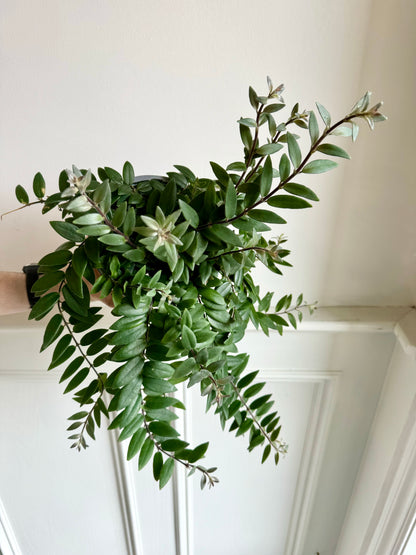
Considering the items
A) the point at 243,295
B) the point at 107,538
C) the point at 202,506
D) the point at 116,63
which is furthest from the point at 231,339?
the point at 107,538

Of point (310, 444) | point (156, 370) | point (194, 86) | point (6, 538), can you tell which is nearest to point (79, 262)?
point (156, 370)

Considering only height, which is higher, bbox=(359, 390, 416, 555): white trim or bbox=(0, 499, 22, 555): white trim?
bbox=(359, 390, 416, 555): white trim

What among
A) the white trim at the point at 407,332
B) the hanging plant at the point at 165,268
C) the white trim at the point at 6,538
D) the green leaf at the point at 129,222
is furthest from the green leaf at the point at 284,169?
the white trim at the point at 6,538

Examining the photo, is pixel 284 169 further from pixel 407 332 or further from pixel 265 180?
pixel 407 332

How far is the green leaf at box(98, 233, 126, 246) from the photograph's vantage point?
38 centimetres

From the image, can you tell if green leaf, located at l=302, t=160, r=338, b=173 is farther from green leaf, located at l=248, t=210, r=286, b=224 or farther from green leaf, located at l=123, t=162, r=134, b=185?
green leaf, located at l=123, t=162, r=134, b=185

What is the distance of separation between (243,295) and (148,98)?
35 centimetres

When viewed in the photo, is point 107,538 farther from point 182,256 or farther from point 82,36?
point 82,36

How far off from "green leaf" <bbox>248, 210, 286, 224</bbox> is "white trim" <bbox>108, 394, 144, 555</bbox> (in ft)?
2.31

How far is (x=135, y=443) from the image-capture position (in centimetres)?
45

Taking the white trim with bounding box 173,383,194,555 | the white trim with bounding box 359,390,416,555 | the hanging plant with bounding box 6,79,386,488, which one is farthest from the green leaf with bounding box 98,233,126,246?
the white trim with bounding box 359,390,416,555

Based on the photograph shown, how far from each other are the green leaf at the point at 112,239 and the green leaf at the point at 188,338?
10 cm

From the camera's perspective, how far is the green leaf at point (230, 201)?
0.39 meters

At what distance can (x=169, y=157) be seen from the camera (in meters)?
0.71
